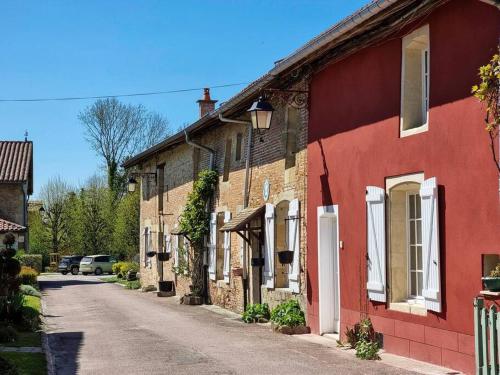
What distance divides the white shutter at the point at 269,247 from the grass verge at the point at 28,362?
19.5ft

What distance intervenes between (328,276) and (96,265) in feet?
122

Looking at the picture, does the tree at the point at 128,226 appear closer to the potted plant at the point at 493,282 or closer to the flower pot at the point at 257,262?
the flower pot at the point at 257,262

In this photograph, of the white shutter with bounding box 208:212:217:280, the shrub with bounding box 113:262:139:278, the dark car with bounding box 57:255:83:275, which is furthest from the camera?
the dark car with bounding box 57:255:83:275

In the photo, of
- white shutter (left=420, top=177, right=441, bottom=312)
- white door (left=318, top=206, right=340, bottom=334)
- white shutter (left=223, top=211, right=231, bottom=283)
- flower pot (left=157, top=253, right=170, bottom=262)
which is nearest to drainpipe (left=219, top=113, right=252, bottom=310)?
white shutter (left=223, top=211, right=231, bottom=283)

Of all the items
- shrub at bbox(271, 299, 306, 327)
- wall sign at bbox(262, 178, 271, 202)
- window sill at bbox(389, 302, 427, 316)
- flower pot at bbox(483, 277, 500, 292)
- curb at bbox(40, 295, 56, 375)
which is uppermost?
wall sign at bbox(262, 178, 271, 202)

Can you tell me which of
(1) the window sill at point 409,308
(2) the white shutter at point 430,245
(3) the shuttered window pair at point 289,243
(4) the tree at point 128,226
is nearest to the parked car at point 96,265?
(4) the tree at point 128,226

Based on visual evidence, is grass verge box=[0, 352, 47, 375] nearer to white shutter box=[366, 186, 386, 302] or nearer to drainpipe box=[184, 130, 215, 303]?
white shutter box=[366, 186, 386, 302]

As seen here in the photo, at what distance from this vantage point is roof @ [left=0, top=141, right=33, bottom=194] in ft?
118

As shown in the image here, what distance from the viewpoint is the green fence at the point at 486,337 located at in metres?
7.39

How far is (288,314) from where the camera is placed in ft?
43.2

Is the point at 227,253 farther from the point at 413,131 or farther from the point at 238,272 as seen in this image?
the point at 413,131

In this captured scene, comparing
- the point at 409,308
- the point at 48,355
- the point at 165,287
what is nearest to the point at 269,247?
the point at 409,308

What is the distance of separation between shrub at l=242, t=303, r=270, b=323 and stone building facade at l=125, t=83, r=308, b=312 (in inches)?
9.2

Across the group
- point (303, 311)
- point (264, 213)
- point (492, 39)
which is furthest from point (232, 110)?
point (492, 39)
